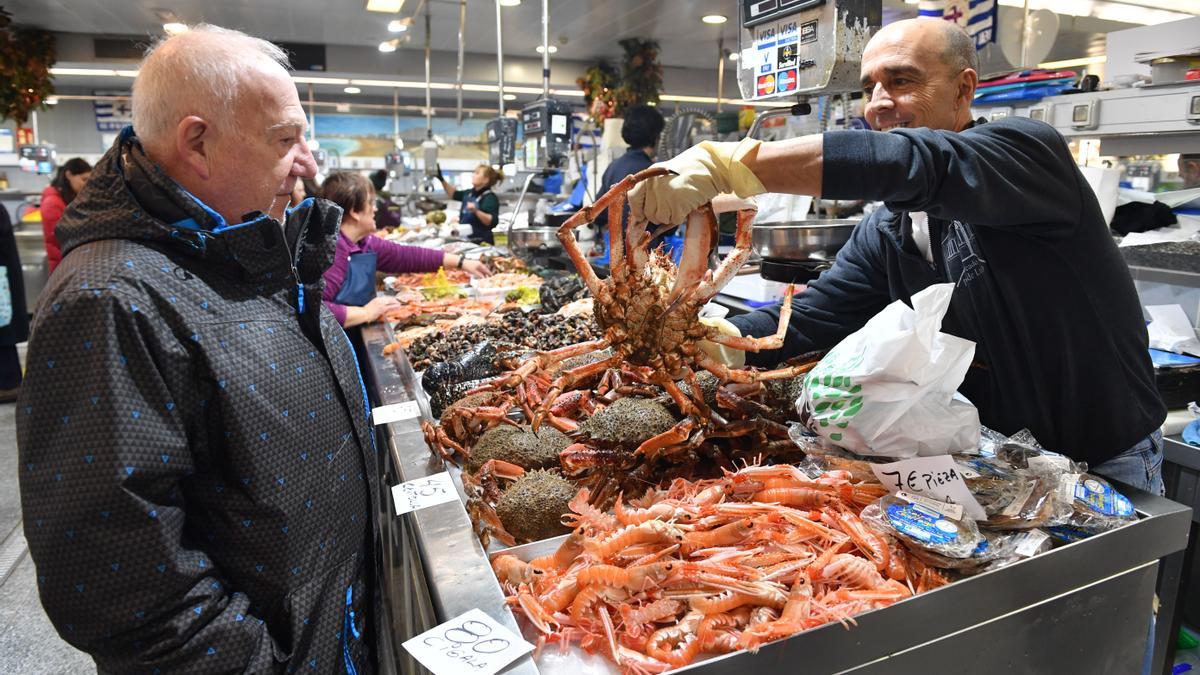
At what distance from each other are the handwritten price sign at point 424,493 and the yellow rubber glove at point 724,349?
29.2 inches

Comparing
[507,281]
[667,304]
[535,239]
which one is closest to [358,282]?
[507,281]

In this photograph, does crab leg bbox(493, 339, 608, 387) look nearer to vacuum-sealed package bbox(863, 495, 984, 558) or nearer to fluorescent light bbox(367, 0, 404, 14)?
vacuum-sealed package bbox(863, 495, 984, 558)

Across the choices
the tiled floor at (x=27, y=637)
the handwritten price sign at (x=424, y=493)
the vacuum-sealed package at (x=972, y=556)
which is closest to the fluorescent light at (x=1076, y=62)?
the vacuum-sealed package at (x=972, y=556)

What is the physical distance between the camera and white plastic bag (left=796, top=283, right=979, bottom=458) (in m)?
1.37

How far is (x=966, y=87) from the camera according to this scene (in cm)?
172

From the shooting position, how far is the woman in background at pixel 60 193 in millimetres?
6453

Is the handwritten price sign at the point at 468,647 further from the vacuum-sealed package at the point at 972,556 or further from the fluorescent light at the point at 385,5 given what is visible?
the fluorescent light at the point at 385,5

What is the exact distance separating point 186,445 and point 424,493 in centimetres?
61

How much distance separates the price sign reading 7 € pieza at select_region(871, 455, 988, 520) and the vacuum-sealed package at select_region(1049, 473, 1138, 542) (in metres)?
0.17

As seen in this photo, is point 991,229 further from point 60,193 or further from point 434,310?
point 60,193

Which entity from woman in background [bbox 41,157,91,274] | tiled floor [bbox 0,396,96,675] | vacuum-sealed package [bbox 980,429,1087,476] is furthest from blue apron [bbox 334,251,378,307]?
woman in background [bbox 41,157,91,274]

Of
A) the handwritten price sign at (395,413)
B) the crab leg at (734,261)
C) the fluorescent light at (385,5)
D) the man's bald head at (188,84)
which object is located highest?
the fluorescent light at (385,5)

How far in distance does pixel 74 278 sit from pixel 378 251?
3561 mm

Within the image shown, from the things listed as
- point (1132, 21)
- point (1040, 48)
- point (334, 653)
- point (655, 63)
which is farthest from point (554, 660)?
point (655, 63)
